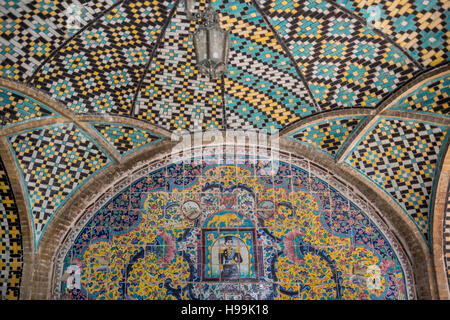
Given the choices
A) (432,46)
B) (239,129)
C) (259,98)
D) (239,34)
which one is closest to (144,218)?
(239,129)

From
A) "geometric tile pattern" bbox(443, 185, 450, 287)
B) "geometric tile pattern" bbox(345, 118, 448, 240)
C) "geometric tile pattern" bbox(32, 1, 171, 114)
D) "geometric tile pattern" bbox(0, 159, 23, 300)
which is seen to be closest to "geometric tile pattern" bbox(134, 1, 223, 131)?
"geometric tile pattern" bbox(32, 1, 171, 114)

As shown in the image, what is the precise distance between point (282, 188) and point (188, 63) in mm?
2872

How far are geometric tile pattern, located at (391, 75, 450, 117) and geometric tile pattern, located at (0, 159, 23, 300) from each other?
6.90m

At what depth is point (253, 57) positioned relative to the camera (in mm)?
8477

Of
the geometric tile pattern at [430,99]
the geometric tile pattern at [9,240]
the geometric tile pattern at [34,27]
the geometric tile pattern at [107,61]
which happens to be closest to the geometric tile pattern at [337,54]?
the geometric tile pattern at [430,99]

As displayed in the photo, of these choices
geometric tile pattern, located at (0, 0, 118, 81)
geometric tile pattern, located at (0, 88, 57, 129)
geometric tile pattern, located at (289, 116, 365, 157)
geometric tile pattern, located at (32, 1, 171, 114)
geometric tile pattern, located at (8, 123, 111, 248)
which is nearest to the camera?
geometric tile pattern, located at (0, 0, 118, 81)

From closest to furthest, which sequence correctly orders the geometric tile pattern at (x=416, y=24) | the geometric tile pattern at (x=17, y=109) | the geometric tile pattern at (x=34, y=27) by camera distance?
the geometric tile pattern at (x=416, y=24) < the geometric tile pattern at (x=34, y=27) < the geometric tile pattern at (x=17, y=109)

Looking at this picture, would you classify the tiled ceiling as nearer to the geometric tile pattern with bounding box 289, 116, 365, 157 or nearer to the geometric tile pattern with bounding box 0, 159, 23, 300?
the geometric tile pattern with bounding box 289, 116, 365, 157

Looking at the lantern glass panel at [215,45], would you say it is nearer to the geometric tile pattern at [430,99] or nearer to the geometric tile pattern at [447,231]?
the geometric tile pattern at [430,99]

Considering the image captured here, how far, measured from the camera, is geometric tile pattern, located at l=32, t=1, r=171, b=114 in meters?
7.79

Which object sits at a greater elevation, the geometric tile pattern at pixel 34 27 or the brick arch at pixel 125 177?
the geometric tile pattern at pixel 34 27

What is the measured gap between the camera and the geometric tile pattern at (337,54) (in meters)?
7.67

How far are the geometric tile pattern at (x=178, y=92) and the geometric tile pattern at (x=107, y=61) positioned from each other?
0.74 ft
